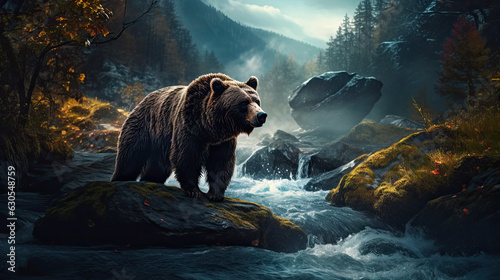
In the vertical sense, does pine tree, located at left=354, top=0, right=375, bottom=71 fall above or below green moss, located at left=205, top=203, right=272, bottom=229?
above

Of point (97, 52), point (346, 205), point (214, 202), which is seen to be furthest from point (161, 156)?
point (97, 52)

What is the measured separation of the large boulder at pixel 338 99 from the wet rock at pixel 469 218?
34711 millimetres

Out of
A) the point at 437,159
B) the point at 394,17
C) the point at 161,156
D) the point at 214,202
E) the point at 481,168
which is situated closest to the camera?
the point at 214,202

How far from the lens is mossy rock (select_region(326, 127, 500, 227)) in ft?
23.2

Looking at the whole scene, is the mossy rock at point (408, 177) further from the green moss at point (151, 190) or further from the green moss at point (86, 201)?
the green moss at point (86, 201)

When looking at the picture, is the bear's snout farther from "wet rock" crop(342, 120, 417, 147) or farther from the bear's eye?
"wet rock" crop(342, 120, 417, 147)

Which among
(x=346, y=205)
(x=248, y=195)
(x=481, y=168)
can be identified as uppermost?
(x=481, y=168)

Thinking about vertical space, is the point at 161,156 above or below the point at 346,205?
above

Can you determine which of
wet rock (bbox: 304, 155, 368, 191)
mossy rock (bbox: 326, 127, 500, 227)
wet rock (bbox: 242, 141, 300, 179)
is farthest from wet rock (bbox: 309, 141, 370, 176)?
mossy rock (bbox: 326, 127, 500, 227)

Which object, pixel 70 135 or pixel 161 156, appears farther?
pixel 70 135

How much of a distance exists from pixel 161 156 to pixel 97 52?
36.4m

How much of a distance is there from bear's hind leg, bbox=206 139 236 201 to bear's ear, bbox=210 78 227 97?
0.83 m

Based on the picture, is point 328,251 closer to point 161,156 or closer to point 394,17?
point 161,156

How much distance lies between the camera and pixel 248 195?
465 inches
